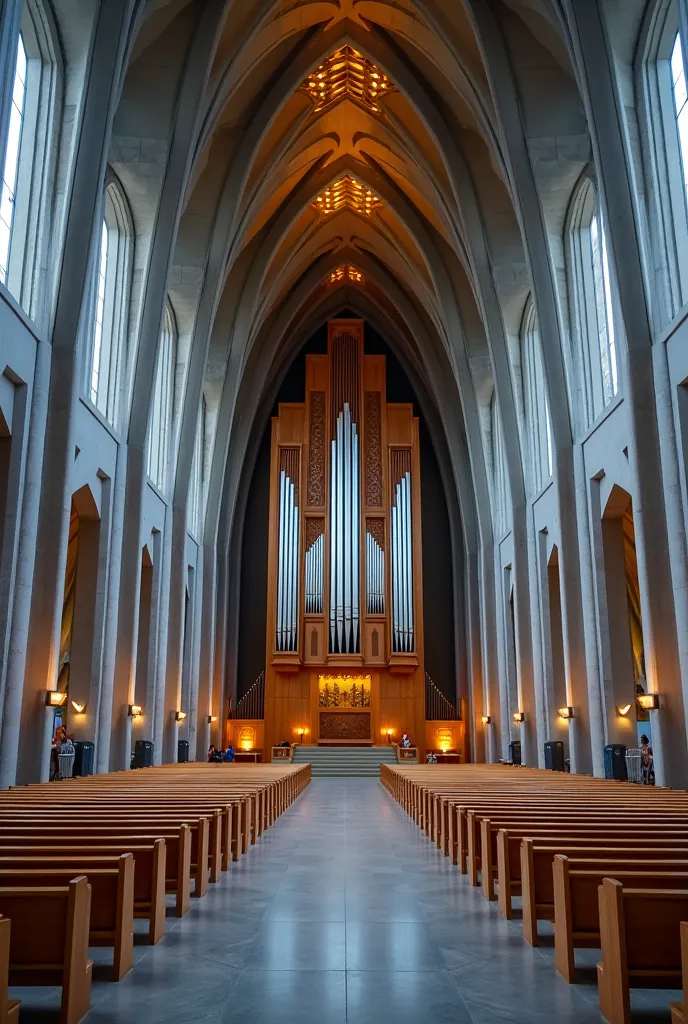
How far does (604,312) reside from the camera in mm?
16453

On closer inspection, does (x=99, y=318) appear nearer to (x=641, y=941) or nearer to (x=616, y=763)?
(x=616, y=763)

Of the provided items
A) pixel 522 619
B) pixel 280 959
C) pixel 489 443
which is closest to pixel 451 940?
pixel 280 959

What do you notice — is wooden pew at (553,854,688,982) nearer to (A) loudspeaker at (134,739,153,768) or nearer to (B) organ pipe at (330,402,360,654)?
(A) loudspeaker at (134,739,153,768)

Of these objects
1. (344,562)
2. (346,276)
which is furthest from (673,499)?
(346,276)

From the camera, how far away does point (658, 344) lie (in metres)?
12.5

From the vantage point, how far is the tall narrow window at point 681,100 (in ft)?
41.4

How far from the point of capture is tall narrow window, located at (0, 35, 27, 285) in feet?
40.0

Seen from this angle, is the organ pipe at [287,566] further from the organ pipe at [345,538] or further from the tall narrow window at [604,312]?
the tall narrow window at [604,312]

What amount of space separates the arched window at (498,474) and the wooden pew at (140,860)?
21.1 metres

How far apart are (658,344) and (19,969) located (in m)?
11.7

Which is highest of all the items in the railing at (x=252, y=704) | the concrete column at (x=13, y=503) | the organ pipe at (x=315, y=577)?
the organ pipe at (x=315, y=577)

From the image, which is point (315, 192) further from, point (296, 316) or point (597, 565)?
point (597, 565)

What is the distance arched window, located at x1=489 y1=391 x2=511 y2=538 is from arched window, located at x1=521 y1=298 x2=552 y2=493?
134 inches

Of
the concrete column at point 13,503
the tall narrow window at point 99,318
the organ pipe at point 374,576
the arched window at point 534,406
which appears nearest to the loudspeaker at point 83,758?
the concrete column at point 13,503
